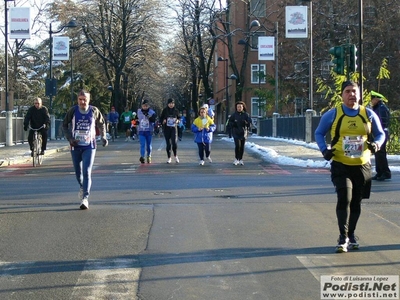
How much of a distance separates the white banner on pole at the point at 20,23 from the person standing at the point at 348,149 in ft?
78.2

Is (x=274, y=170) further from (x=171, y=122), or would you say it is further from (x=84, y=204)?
(x=84, y=204)

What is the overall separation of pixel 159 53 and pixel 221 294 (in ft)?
178

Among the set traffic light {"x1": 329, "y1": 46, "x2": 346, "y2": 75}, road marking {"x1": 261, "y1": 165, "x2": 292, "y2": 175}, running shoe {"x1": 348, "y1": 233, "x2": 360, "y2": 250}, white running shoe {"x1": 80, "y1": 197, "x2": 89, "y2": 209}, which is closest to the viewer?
running shoe {"x1": 348, "y1": 233, "x2": 360, "y2": 250}

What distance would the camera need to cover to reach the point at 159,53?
59250 mm

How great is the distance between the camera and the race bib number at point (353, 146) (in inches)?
301

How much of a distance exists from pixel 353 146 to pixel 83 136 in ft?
15.5

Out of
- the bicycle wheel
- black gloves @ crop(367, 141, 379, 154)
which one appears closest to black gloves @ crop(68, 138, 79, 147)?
black gloves @ crop(367, 141, 379, 154)

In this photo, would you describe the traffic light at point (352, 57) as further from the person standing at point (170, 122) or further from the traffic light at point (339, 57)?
the person standing at point (170, 122)

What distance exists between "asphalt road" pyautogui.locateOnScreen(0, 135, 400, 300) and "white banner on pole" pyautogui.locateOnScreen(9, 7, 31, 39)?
16.0 meters

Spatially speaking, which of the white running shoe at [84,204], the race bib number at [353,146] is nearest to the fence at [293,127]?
the white running shoe at [84,204]

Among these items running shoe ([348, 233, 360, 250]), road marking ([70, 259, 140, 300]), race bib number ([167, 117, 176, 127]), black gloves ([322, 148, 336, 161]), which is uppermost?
race bib number ([167, 117, 176, 127])

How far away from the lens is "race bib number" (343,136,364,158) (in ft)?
25.1

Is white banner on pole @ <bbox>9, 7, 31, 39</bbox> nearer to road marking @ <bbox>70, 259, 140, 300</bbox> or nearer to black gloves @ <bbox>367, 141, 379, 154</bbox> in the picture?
road marking @ <bbox>70, 259, 140, 300</bbox>

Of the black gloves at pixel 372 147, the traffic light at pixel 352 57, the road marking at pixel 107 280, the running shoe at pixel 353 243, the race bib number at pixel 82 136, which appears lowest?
the road marking at pixel 107 280
